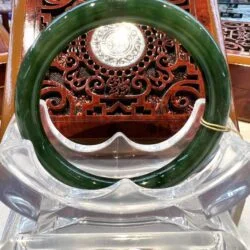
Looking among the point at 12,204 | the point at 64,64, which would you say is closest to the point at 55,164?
the point at 12,204

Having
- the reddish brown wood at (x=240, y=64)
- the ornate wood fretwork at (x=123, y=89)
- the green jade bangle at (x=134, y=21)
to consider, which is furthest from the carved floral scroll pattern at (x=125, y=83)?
the reddish brown wood at (x=240, y=64)

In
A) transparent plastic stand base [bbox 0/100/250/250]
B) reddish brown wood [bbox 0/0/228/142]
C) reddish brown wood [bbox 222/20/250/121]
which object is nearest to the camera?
transparent plastic stand base [bbox 0/100/250/250]

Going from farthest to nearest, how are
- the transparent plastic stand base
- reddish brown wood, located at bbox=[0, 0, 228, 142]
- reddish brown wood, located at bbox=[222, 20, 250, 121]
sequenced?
reddish brown wood, located at bbox=[222, 20, 250, 121]
reddish brown wood, located at bbox=[0, 0, 228, 142]
the transparent plastic stand base

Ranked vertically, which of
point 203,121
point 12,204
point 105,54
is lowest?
point 12,204

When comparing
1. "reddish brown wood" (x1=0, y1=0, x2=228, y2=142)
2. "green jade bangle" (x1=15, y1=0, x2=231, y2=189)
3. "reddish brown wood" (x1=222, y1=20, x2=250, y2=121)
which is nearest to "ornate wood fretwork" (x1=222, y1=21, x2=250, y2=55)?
"reddish brown wood" (x1=222, y1=20, x2=250, y2=121)

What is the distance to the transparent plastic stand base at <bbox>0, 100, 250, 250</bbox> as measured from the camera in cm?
60

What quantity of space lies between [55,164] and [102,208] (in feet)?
0.42

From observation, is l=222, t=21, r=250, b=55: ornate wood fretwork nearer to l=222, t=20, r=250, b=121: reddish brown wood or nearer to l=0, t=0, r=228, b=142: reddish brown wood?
l=222, t=20, r=250, b=121: reddish brown wood

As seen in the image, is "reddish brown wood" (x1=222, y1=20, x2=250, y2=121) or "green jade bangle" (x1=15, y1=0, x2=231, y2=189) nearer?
"green jade bangle" (x1=15, y1=0, x2=231, y2=189)

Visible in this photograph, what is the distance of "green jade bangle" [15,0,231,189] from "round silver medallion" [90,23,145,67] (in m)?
0.33

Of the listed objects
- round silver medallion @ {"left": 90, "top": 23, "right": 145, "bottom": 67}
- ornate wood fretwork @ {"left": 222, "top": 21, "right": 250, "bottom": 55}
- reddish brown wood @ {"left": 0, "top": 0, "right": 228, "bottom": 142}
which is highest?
ornate wood fretwork @ {"left": 222, "top": 21, "right": 250, "bottom": 55}

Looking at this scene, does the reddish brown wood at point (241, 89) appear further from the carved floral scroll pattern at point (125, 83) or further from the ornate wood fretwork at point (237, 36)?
the carved floral scroll pattern at point (125, 83)

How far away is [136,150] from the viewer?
0.89 meters

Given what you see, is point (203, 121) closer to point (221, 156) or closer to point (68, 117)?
point (221, 156)
